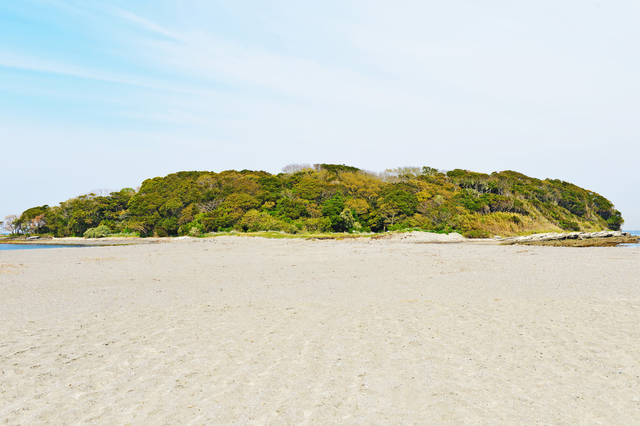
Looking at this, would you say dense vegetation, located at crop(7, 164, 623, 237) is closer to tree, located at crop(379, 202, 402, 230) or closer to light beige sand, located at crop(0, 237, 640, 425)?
tree, located at crop(379, 202, 402, 230)

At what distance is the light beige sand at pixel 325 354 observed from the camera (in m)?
3.56

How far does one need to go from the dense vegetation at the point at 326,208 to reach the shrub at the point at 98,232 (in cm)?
48

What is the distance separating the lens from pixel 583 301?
25.1ft

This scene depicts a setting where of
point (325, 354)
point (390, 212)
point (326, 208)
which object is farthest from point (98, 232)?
point (325, 354)

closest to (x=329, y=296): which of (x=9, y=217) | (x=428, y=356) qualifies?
(x=428, y=356)

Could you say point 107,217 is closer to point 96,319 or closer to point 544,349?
point 96,319

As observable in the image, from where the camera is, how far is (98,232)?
5766 cm

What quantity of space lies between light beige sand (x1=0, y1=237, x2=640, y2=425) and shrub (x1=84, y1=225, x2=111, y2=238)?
55.6 meters

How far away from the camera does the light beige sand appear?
11.7 feet

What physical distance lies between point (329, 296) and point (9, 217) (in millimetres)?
97633

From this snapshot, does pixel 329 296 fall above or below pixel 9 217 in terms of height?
below

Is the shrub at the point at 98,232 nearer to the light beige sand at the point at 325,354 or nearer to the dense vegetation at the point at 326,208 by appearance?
the dense vegetation at the point at 326,208

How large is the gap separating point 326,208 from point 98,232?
40.3 metres

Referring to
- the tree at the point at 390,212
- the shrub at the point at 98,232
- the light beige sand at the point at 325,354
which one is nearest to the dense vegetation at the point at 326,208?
the tree at the point at 390,212
